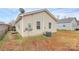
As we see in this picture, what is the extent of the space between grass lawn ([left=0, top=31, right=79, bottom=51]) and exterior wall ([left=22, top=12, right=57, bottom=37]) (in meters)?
0.06

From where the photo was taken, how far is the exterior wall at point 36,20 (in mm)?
1954

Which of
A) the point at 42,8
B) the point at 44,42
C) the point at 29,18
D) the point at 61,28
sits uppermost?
the point at 42,8

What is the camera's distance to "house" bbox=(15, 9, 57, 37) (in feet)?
6.40

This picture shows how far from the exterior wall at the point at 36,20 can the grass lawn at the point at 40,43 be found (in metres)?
0.06

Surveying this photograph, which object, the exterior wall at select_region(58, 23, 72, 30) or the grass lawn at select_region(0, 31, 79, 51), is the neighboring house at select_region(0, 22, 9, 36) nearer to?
the grass lawn at select_region(0, 31, 79, 51)

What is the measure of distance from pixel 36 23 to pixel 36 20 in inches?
1.5

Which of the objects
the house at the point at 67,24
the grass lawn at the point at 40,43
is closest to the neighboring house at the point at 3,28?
the grass lawn at the point at 40,43

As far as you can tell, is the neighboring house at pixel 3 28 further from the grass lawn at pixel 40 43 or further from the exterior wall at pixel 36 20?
the exterior wall at pixel 36 20

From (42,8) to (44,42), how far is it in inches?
16.6

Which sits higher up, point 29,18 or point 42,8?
point 42,8

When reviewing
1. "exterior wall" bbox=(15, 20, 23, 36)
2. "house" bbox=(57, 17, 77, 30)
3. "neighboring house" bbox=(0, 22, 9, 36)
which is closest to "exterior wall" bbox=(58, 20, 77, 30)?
"house" bbox=(57, 17, 77, 30)
